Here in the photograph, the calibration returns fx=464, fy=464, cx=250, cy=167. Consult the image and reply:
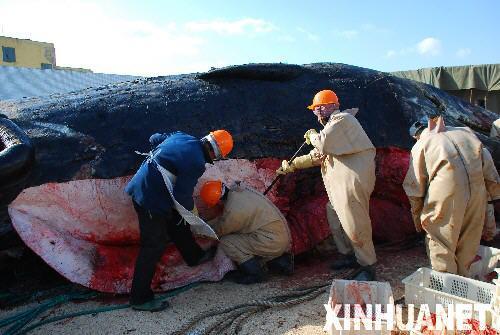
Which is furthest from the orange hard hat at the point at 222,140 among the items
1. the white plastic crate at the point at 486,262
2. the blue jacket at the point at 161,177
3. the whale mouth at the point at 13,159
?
the white plastic crate at the point at 486,262

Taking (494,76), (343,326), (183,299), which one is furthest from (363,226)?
(494,76)

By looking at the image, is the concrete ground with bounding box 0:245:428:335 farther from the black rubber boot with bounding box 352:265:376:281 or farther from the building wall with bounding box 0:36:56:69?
the building wall with bounding box 0:36:56:69

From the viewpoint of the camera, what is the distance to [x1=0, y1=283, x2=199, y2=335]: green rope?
4.16 meters

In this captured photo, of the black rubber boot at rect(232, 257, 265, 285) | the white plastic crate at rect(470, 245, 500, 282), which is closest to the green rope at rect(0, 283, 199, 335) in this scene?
the black rubber boot at rect(232, 257, 265, 285)

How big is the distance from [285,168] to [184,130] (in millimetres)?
1284

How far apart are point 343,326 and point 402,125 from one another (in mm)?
3588

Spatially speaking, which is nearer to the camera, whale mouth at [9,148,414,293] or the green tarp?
whale mouth at [9,148,414,293]

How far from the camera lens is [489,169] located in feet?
14.7

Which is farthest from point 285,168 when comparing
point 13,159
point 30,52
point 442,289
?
point 30,52

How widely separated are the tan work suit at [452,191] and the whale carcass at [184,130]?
1494mm

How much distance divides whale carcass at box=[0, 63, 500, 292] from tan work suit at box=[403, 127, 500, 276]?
1494mm

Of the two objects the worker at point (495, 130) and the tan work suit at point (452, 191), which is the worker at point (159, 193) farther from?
the worker at point (495, 130)

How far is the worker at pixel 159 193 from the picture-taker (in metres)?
4.48

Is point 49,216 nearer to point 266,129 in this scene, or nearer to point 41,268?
point 41,268
